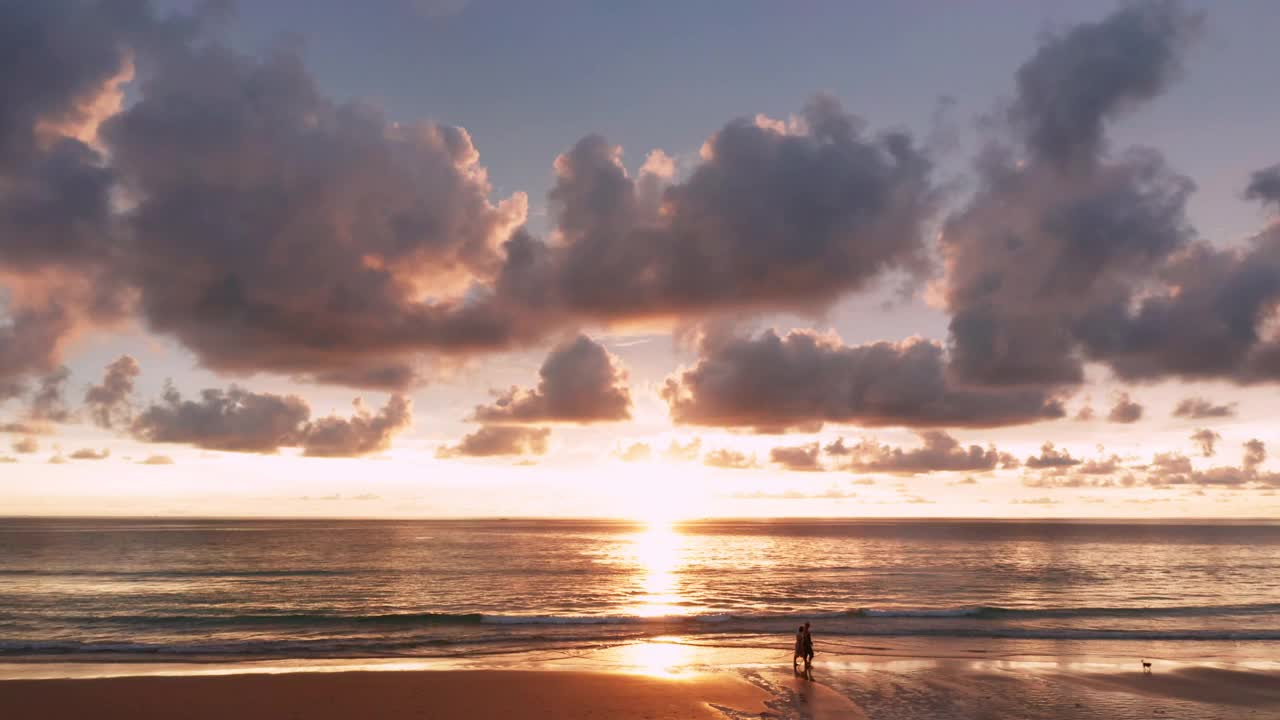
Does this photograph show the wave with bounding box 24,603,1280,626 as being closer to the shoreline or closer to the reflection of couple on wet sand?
the shoreline

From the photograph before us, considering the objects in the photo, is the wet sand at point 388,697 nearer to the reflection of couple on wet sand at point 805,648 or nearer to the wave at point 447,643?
the reflection of couple on wet sand at point 805,648

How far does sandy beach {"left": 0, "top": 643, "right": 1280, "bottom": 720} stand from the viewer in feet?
80.5

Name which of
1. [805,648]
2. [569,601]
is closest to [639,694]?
[805,648]

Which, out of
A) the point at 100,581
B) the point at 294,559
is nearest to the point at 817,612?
the point at 100,581

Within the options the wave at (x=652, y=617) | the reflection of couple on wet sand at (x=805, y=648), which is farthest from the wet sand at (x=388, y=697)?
the wave at (x=652, y=617)

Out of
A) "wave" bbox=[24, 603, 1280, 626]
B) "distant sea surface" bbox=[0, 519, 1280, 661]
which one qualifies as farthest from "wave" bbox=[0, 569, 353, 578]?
"wave" bbox=[24, 603, 1280, 626]

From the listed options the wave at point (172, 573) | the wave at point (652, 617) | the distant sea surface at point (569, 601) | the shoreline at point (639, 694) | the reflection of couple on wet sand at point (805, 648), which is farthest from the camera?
the wave at point (172, 573)

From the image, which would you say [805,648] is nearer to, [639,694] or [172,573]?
[639,694]

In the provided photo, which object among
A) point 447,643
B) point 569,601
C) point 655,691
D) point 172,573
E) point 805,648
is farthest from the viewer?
point 172,573

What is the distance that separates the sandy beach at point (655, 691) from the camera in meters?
24.5

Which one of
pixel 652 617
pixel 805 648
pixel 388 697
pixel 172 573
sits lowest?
pixel 172 573

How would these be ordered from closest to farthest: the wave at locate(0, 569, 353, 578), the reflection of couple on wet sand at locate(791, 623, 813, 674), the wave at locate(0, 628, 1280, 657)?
1. the reflection of couple on wet sand at locate(791, 623, 813, 674)
2. the wave at locate(0, 628, 1280, 657)
3. the wave at locate(0, 569, 353, 578)

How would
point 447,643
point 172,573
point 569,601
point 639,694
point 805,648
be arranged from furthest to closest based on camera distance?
point 172,573, point 569,601, point 447,643, point 805,648, point 639,694

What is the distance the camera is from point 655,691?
26.8 metres
